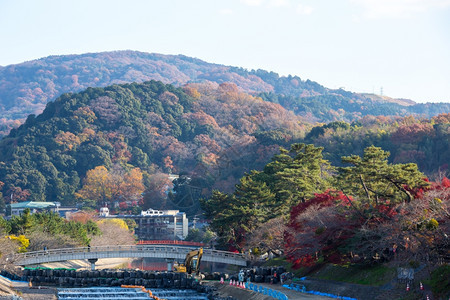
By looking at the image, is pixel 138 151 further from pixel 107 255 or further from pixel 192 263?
pixel 192 263

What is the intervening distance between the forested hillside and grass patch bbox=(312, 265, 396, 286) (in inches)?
3364

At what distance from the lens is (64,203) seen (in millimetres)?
161000

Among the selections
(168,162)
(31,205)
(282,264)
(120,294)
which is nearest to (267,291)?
(120,294)

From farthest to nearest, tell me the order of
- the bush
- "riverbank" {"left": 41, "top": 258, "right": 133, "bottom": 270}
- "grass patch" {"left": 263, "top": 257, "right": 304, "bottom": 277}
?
"riverbank" {"left": 41, "top": 258, "right": 133, "bottom": 270}, "grass patch" {"left": 263, "top": 257, "right": 304, "bottom": 277}, the bush

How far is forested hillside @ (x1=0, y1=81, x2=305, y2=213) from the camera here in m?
154

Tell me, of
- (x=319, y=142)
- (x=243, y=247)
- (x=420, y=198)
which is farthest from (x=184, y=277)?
(x=319, y=142)

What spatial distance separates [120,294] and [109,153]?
12478cm

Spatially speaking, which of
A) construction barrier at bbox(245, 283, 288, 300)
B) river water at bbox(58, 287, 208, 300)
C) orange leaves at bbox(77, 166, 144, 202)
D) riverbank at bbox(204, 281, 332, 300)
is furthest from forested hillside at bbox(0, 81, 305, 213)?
construction barrier at bbox(245, 283, 288, 300)

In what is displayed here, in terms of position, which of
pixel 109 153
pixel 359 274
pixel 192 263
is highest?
pixel 109 153

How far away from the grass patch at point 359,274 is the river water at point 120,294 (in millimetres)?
10075

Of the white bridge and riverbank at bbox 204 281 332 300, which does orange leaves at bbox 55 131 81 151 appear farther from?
riverbank at bbox 204 281 332 300

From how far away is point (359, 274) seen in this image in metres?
45.4

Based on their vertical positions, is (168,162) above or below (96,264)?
above

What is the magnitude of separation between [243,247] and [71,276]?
1798cm
